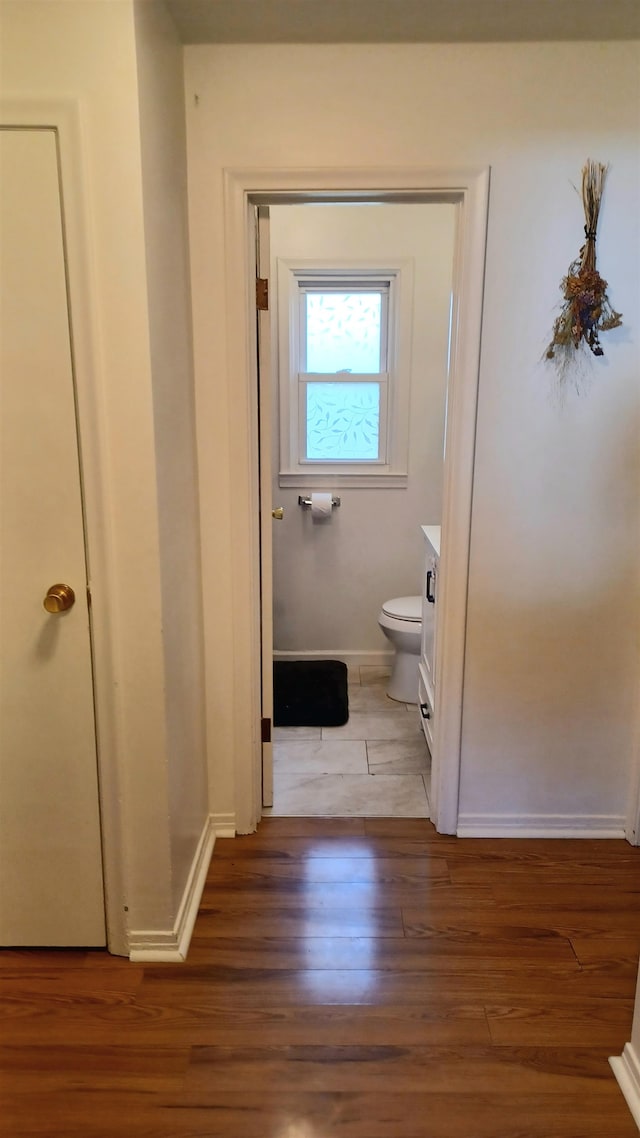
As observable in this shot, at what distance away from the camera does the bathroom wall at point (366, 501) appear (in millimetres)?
3365

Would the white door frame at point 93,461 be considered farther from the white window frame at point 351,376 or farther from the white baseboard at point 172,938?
the white window frame at point 351,376

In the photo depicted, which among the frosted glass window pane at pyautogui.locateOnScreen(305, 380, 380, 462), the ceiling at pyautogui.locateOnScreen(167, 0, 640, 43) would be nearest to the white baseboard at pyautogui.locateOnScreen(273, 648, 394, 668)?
the frosted glass window pane at pyautogui.locateOnScreen(305, 380, 380, 462)

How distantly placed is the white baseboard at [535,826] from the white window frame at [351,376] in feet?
5.95

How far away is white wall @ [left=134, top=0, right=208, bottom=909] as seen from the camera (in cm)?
158

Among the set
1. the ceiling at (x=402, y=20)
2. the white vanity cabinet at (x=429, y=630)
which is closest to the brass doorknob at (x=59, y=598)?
the white vanity cabinet at (x=429, y=630)

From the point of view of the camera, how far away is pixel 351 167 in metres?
1.95

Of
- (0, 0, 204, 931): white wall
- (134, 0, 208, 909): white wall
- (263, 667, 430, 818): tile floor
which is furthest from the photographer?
(263, 667, 430, 818): tile floor

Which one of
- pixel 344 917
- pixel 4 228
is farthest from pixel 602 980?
pixel 4 228

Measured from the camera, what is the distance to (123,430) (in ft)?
5.15

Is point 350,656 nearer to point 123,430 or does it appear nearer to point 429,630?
point 429,630

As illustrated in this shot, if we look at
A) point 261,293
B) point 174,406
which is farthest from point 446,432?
point 174,406

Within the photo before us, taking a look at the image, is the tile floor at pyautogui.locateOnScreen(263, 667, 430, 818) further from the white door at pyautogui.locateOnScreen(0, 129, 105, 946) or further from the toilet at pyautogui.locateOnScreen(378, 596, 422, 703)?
the white door at pyautogui.locateOnScreen(0, 129, 105, 946)

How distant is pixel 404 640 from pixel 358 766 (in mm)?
676

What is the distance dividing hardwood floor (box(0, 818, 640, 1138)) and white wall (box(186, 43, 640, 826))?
0.37 m
